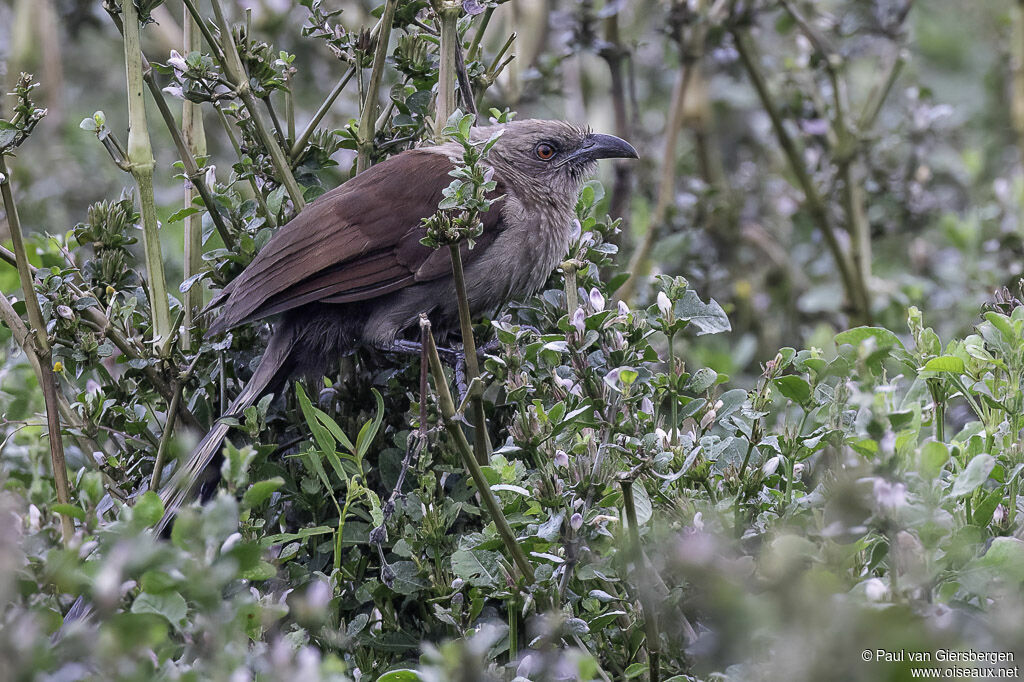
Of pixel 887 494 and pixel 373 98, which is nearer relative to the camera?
pixel 887 494

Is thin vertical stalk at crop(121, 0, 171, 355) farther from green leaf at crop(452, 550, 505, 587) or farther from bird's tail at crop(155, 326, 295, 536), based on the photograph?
green leaf at crop(452, 550, 505, 587)

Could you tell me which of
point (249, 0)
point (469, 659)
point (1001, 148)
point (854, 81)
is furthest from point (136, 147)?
point (854, 81)

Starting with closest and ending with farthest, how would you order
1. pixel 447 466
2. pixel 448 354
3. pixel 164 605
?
pixel 164 605
pixel 447 466
pixel 448 354

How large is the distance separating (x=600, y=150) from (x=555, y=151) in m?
0.16

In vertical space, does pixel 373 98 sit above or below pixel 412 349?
above

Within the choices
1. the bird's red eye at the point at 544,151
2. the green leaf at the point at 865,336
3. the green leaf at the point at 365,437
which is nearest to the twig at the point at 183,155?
the green leaf at the point at 365,437

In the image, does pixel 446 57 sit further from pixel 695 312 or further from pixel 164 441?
pixel 164 441

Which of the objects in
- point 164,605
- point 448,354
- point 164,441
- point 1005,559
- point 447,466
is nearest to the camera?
point 164,605

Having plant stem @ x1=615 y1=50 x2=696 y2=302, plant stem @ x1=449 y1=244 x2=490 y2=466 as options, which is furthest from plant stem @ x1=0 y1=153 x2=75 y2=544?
plant stem @ x1=615 y1=50 x2=696 y2=302

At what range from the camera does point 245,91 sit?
2.39m

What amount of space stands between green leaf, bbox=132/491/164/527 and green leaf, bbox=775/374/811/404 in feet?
3.81

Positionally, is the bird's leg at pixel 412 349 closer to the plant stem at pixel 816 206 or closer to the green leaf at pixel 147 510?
the green leaf at pixel 147 510

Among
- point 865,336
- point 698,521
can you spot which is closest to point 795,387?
point 865,336

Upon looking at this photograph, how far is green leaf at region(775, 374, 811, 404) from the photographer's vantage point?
6.53ft
